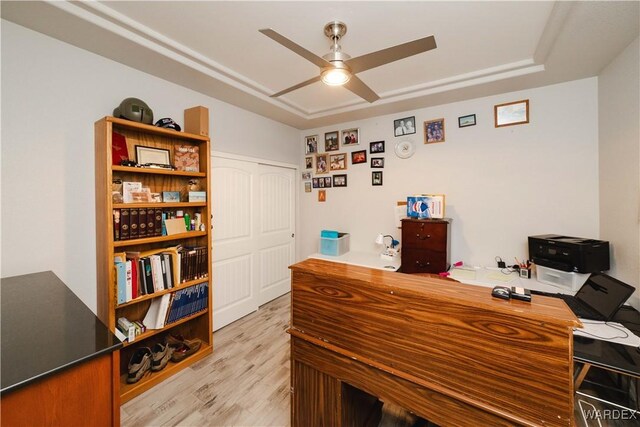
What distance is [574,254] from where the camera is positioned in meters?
1.96

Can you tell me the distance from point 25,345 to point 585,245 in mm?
3216

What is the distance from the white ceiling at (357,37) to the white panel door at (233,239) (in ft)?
2.97

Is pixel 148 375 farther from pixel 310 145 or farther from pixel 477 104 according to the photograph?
pixel 477 104

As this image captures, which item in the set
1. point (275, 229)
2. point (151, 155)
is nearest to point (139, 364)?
point (151, 155)

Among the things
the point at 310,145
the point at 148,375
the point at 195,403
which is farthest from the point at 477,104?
the point at 148,375

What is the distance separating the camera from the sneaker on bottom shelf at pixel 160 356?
200cm

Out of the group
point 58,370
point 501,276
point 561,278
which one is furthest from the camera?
point 501,276

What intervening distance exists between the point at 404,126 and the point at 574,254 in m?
2.07

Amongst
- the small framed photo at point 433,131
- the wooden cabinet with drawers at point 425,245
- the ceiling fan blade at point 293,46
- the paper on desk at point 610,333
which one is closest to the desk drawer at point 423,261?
the wooden cabinet with drawers at point 425,245

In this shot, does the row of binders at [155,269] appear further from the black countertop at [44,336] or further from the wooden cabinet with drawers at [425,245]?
the wooden cabinet with drawers at [425,245]

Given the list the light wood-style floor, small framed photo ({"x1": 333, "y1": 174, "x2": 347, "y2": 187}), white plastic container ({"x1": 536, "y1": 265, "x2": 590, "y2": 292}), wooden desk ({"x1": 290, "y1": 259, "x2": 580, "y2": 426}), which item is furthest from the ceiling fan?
the light wood-style floor

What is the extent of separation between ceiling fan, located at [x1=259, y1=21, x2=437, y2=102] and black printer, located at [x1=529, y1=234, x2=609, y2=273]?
195 cm

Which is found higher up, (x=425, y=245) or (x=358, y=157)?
(x=358, y=157)

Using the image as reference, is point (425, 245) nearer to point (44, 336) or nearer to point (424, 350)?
point (424, 350)
